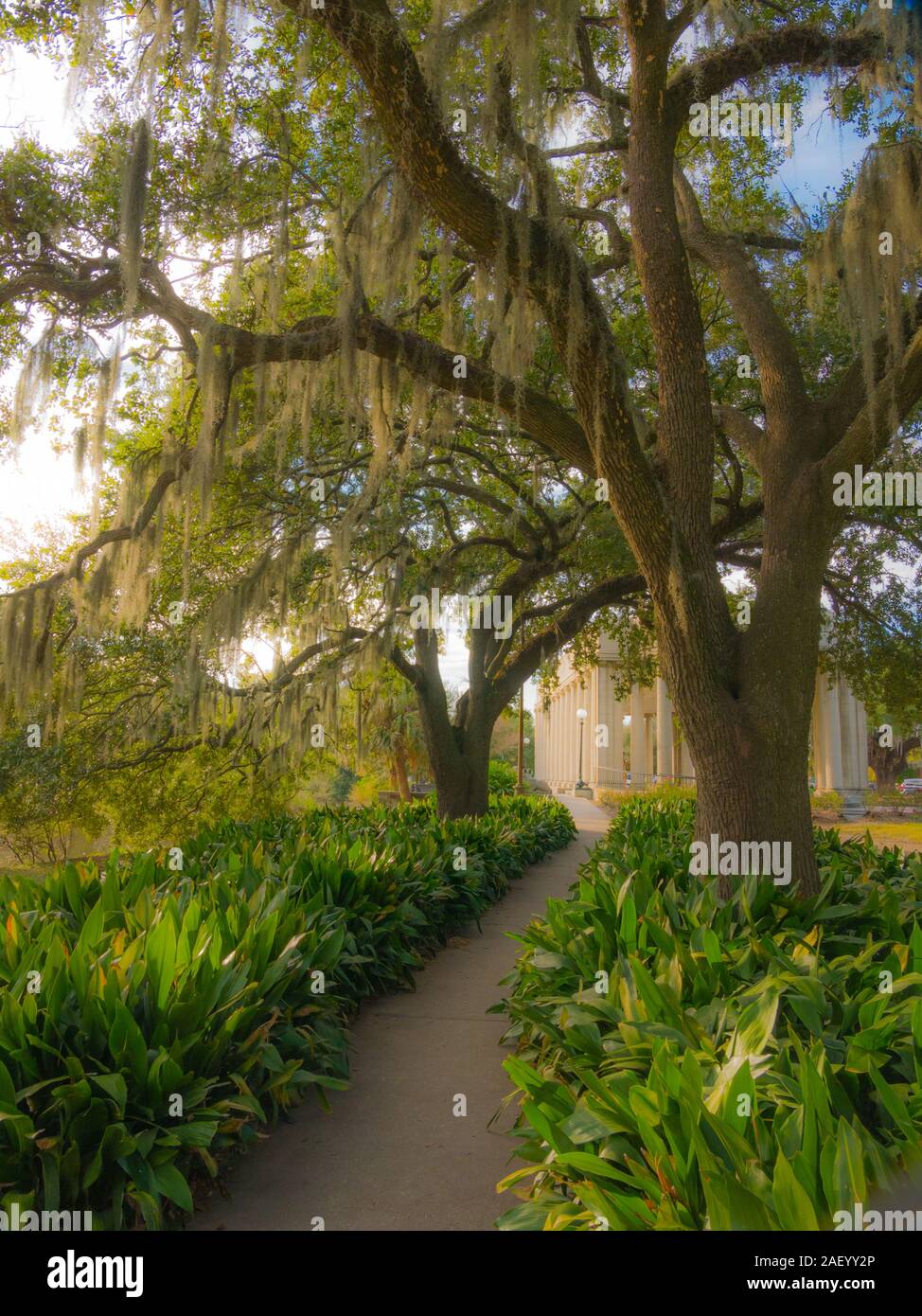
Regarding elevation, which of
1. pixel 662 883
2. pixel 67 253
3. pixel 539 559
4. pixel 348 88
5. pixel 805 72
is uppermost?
pixel 348 88

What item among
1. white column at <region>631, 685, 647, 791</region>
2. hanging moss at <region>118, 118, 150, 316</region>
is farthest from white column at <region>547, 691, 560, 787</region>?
hanging moss at <region>118, 118, 150, 316</region>

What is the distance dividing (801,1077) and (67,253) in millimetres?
6257

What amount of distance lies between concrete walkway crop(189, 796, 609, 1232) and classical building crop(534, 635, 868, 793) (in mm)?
8319

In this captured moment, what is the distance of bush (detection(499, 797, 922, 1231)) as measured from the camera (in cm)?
206

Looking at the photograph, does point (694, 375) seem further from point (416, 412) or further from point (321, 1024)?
point (321, 1024)

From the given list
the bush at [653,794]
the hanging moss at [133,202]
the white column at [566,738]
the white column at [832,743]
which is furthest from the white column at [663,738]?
the hanging moss at [133,202]

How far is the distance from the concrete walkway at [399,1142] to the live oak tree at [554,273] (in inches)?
77.3

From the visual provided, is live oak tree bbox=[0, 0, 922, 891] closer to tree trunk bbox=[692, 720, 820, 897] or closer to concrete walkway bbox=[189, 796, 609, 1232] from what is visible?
tree trunk bbox=[692, 720, 820, 897]

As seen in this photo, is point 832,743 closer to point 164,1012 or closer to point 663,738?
point 663,738

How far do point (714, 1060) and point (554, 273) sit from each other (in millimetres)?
3935

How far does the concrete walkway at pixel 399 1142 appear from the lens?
2.85 m

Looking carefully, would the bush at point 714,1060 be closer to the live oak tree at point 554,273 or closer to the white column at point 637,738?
the live oak tree at point 554,273
